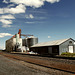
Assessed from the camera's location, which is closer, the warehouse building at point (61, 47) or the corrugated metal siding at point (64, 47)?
the warehouse building at point (61, 47)

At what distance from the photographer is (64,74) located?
24.9 feet

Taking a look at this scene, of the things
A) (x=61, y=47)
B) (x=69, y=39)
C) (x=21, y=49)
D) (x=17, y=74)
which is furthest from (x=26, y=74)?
Result: (x=21, y=49)

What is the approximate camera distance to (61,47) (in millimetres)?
30750

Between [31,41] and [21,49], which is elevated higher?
[31,41]

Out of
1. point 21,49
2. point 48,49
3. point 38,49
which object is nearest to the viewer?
point 48,49

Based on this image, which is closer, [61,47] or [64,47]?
[61,47]

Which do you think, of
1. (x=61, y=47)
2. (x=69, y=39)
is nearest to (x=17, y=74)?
(x=61, y=47)

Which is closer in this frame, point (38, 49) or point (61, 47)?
point (61, 47)

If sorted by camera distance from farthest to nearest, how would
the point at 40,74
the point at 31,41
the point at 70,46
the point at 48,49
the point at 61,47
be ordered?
the point at 31,41
the point at 48,49
the point at 70,46
the point at 61,47
the point at 40,74

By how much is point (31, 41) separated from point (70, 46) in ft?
109

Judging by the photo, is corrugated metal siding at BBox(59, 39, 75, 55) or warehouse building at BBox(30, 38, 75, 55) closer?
warehouse building at BBox(30, 38, 75, 55)

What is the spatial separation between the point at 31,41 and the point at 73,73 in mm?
55856

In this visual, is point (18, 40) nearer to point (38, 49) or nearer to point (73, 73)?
point (38, 49)

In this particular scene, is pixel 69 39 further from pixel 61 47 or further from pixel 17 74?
pixel 17 74
